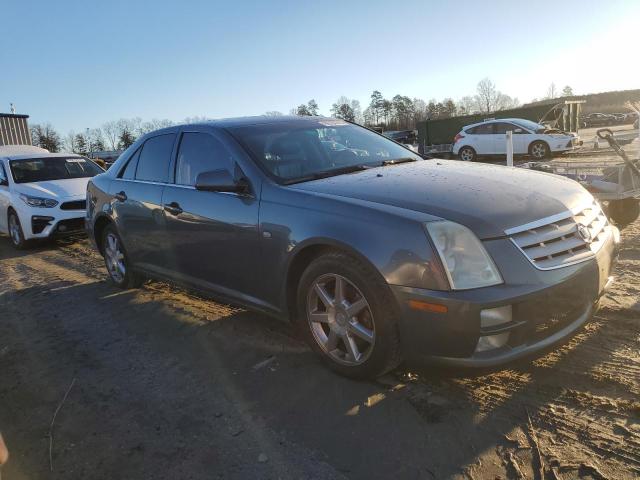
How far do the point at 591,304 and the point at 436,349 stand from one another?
1.03m

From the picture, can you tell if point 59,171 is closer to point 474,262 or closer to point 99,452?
point 99,452

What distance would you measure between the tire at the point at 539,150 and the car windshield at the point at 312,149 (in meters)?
15.3

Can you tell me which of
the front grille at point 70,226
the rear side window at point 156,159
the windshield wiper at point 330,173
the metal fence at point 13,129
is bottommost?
the front grille at point 70,226

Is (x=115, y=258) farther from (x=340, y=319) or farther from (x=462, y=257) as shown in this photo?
(x=462, y=257)

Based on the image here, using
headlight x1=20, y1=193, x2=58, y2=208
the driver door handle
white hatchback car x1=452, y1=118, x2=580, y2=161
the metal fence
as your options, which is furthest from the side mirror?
the metal fence

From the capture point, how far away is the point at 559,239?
9.21 feet

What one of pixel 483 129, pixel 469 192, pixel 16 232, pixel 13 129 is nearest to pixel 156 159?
pixel 469 192

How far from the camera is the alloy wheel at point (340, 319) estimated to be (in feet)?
9.55

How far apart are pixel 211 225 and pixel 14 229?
7.09 meters

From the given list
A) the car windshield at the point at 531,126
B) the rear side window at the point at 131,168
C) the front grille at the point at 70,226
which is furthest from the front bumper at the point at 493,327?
the car windshield at the point at 531,126

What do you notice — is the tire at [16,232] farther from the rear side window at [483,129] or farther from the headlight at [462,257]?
the rear side window at [483,129]

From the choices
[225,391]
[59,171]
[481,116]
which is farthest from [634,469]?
[481,116]

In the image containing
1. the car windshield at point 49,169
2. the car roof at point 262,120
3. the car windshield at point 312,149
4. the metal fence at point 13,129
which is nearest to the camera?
the car windshield at point 312,149

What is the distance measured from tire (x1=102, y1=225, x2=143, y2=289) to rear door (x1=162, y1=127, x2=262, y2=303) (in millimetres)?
1245
